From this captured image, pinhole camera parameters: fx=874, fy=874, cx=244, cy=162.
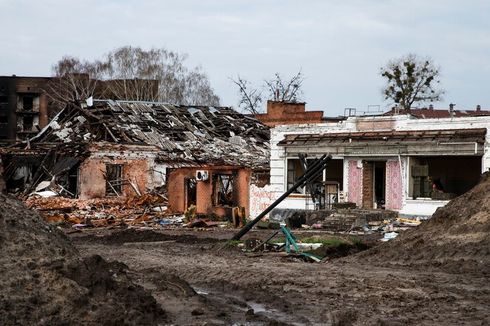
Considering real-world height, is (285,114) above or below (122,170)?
above

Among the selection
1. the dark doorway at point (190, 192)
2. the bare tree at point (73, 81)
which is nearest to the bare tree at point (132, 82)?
the bare tree at point (73, 81)

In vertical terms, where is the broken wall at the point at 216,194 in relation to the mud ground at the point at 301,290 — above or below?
above

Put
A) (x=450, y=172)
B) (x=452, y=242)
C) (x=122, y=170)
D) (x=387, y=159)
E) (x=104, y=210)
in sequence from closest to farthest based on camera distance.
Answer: (x=452, y=242)
(x=387, y=159)
(x=450, y=172)
(x=104, y=210)
(x=122, y=170)

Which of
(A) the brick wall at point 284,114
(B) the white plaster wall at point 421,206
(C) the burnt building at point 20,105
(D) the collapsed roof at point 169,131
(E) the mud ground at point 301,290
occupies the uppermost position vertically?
(C) the burnt building at point 20,105

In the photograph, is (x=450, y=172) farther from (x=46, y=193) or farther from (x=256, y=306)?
(x=256, y=306)

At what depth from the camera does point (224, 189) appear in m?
40.8

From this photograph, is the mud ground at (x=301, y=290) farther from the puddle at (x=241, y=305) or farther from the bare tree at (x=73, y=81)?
the bare tree at (x=73, y=81)

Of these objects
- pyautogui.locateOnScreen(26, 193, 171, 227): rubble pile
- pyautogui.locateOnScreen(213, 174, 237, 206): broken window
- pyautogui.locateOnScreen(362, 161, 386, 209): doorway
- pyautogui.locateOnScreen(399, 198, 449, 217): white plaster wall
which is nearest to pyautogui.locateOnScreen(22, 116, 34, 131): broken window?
pyautogui.locateOnScreen(26, 193, 171, 227): rubble pile

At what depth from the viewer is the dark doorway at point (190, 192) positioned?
4131 cm

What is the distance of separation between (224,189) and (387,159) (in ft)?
26.8

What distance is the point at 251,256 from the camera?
76.1ft

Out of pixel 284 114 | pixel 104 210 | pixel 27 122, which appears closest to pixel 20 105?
pixel 27 122

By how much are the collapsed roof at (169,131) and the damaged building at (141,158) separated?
0.19 ft

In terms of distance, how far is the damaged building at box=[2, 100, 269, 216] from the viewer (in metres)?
40.1
